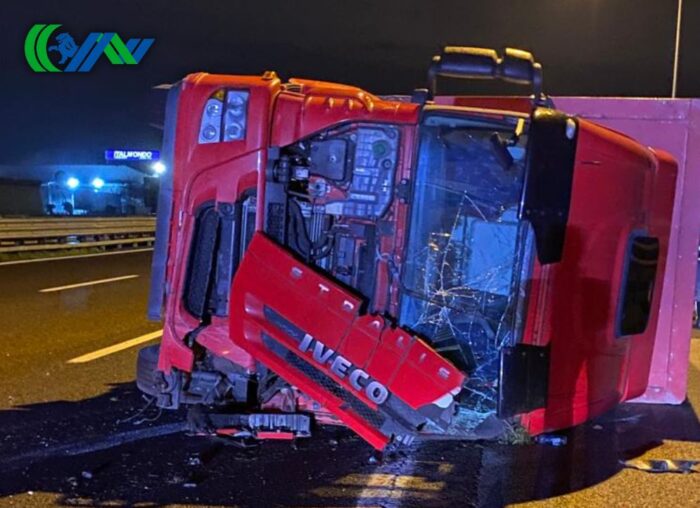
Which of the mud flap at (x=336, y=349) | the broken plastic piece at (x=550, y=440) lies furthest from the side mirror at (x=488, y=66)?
the broken plastic piece at (x=550, y=440)

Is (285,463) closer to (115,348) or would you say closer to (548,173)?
(548,173)

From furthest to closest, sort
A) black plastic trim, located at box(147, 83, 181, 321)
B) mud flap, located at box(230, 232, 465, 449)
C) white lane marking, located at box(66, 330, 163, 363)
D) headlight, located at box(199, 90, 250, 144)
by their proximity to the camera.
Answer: white lane marking, located at box(66, 330, 163, 363), black plastic trim, located at box(147, 83, 181, 321), headlight, located at box(199, 90, 250, 144), mud flap, located at box(230, 232, 465, 449)

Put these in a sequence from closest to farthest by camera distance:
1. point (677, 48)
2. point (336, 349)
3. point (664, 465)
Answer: point (336, 349)
point (664, 465)
point (677, 48)

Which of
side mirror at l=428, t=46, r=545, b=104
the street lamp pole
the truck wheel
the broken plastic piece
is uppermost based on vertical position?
the street lamp pole

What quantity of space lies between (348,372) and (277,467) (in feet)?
2.81

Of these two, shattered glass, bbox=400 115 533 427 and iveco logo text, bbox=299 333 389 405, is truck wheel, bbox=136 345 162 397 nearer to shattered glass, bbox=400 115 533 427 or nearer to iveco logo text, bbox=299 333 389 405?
iveco logo text, bbox=299 333 389 405

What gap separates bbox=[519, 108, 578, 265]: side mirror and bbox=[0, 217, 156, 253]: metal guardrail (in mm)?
17893

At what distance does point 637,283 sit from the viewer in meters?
4.96

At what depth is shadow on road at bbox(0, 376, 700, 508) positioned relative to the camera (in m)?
4.32

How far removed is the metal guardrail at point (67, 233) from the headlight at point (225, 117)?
1653 centimetres

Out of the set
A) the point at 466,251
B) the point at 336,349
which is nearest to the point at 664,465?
the point at 466,251

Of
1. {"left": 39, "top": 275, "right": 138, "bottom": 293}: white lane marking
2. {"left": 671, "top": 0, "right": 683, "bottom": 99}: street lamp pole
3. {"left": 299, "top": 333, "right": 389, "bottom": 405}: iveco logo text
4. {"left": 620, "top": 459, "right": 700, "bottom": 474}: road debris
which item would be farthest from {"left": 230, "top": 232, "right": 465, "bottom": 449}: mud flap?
{"left": 671, "top": 0, "right": 683, "bottom": 99}: street lamp pole

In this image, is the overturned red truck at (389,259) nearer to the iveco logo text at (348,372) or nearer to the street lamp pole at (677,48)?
the iveco logo text at (348,372)

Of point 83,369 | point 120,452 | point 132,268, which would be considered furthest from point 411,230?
point 132,268
